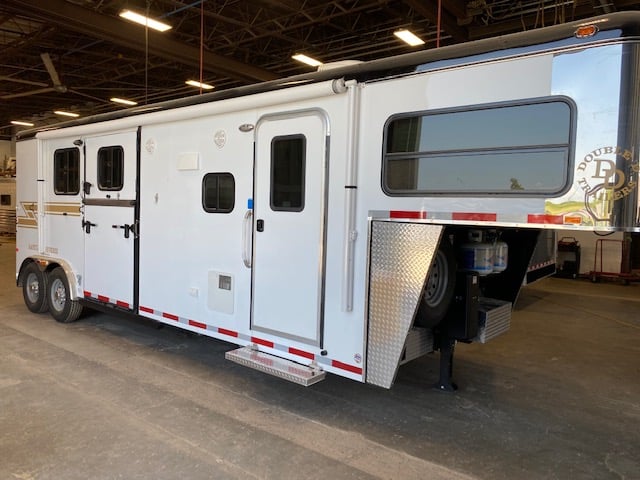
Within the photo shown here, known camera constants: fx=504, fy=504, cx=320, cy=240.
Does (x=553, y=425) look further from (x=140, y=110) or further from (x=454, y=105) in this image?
(x=140, y=110)

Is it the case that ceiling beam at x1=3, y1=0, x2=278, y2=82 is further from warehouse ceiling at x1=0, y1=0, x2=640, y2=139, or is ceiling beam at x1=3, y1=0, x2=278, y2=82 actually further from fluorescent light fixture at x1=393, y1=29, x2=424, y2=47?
fluorescent light fixture at x1=393, y1=29, x2=424, y2=47

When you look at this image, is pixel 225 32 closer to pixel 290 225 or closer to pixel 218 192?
pixel 218 192

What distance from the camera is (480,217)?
10.2 ft

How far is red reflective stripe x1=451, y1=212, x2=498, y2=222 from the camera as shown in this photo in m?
3.05

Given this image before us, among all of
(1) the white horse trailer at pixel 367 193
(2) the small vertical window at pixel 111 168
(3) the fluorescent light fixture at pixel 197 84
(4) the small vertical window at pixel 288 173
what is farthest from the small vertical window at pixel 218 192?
(3) the fluorescent light fixture at pixel 197 84

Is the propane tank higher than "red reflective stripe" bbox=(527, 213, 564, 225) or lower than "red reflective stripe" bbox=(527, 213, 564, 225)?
lower

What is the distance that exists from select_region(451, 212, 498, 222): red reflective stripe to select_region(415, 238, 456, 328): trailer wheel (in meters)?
0.69

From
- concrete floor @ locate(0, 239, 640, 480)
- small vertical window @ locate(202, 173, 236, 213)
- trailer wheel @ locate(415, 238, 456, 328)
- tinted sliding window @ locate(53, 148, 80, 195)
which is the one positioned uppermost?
tinted sliding window @ locate(53, 148, 80, 195)

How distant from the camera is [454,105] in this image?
319 centimetres

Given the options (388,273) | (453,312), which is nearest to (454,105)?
(388,273)

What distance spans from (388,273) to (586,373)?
3.08m

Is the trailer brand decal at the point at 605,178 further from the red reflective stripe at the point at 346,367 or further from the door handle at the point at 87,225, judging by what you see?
the door handle at the point at 87,225

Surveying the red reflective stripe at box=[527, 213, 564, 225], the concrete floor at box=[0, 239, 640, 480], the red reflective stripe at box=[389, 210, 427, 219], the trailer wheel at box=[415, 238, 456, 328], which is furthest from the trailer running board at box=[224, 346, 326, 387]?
the red reflective stripe at box=[527, 213, 564, 225]

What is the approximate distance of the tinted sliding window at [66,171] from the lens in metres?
6.36
